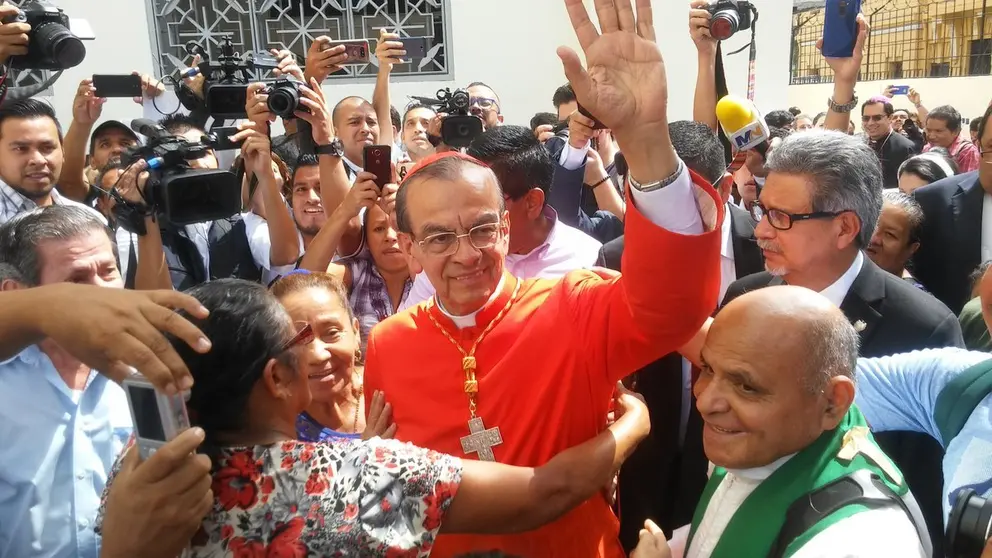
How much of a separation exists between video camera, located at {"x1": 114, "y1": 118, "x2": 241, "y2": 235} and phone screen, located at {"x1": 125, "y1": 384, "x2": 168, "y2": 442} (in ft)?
5.05

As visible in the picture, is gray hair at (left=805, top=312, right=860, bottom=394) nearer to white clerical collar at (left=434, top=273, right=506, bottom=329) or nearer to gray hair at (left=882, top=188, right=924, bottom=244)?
white clerical collar at (left=434, top=273, right=506, bottom=329)

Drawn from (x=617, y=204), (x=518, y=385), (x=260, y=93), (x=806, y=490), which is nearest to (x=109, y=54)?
(x=260, y=93)

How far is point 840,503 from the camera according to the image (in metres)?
1.50

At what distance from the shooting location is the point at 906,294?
8.11 feet

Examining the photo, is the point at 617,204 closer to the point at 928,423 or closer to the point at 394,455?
the point at 928,423

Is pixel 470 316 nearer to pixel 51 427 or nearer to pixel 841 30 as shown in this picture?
pixel 51 427

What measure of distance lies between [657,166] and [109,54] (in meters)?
9.76

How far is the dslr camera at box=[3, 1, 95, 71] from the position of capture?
3.19 metres

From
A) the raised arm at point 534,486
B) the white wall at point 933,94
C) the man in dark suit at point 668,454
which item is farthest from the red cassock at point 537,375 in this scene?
the white wall at point 933,94

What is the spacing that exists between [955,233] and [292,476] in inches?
146

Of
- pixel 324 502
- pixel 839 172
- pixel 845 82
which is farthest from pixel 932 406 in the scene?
pixel 845 82

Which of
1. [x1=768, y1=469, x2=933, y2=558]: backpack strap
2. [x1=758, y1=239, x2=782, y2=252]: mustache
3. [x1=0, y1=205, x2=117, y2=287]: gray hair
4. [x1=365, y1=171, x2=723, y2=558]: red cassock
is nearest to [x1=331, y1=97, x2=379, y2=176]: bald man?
[x1=0, y1=205, x2=117, y2=287]: gray hair

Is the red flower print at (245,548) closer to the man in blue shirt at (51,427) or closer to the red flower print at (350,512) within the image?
the red flower print at (350,512)

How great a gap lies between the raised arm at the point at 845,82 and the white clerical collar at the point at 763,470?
2760 mm
